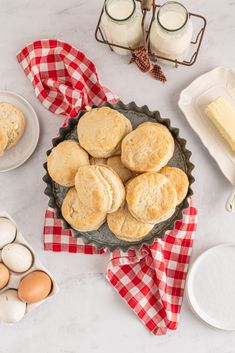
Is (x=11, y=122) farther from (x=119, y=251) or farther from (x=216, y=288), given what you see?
(x=216, y=288)

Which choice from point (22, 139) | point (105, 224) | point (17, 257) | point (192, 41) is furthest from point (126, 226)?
point (192, 41)

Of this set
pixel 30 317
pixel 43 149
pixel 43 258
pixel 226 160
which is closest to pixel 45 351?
pixel 30 317

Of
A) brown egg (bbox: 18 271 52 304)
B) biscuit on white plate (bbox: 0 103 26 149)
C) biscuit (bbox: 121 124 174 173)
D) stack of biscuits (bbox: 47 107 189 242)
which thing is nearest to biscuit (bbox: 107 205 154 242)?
stack of biscuits (bbox: 47 107 189 242)

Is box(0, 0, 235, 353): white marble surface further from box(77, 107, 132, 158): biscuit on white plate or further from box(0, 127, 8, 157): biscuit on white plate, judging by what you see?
box(77, 107, 132, 158): biscuit on white plate

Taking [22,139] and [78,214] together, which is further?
[22,139]

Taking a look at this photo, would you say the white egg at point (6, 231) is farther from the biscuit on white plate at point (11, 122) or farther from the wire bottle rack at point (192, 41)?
the wire bottle rack at point (192, 41)

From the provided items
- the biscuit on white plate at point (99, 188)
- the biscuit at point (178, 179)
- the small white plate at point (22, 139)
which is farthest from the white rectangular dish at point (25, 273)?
the biscuit at point (178, 179)
